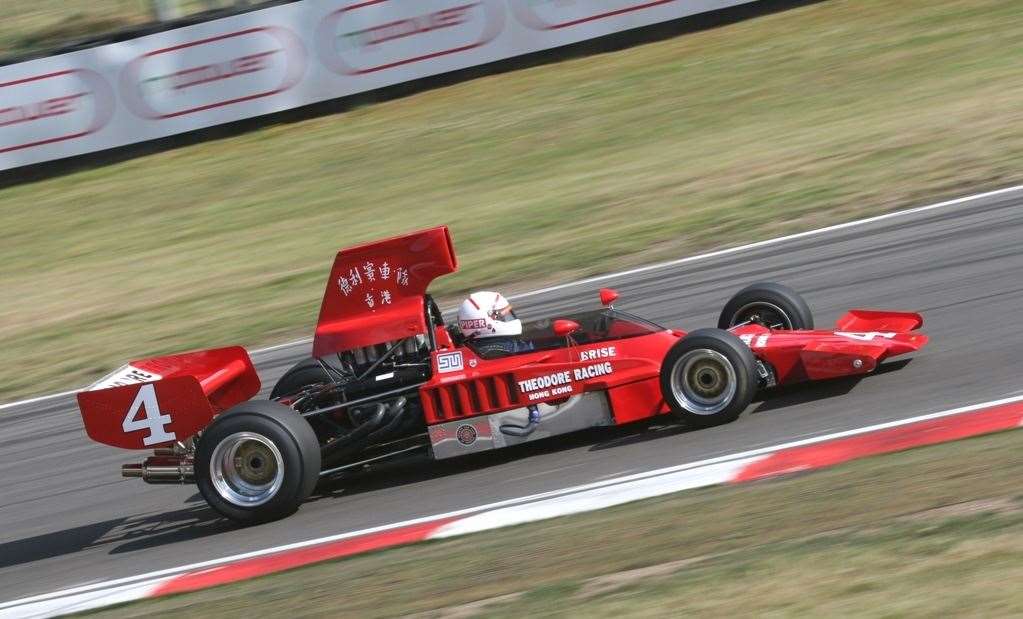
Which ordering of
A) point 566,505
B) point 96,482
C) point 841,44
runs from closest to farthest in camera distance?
point 566,505 → point 96,482 → point 841,44

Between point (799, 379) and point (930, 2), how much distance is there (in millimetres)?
13897

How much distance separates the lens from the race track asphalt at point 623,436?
7523mm

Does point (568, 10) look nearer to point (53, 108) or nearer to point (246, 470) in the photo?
point (53, 108)

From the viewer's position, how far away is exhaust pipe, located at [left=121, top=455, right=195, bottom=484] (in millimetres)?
8117

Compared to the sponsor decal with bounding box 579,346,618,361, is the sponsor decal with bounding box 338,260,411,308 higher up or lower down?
higher up

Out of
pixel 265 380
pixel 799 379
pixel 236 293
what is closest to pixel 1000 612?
pixel 799 379

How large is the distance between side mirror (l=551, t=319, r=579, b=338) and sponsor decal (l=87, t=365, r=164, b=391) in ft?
8.57

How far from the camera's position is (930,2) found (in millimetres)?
19719

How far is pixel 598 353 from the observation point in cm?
788

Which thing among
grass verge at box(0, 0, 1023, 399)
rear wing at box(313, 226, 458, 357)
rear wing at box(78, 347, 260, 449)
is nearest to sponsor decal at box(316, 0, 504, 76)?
grass verge at box(0, 0, 1023, 399)

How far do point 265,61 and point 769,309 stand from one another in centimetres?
1227

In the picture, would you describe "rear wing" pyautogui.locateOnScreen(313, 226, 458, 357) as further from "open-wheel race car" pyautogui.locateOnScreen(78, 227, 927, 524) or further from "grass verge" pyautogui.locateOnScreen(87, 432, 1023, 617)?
"grass verge" pyautogui.locateOnScreen(87, 432, 1023, 617)

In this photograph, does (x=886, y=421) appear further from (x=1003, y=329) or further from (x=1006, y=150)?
(x=1006, y=150)

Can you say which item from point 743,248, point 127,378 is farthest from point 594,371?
point 743,248
